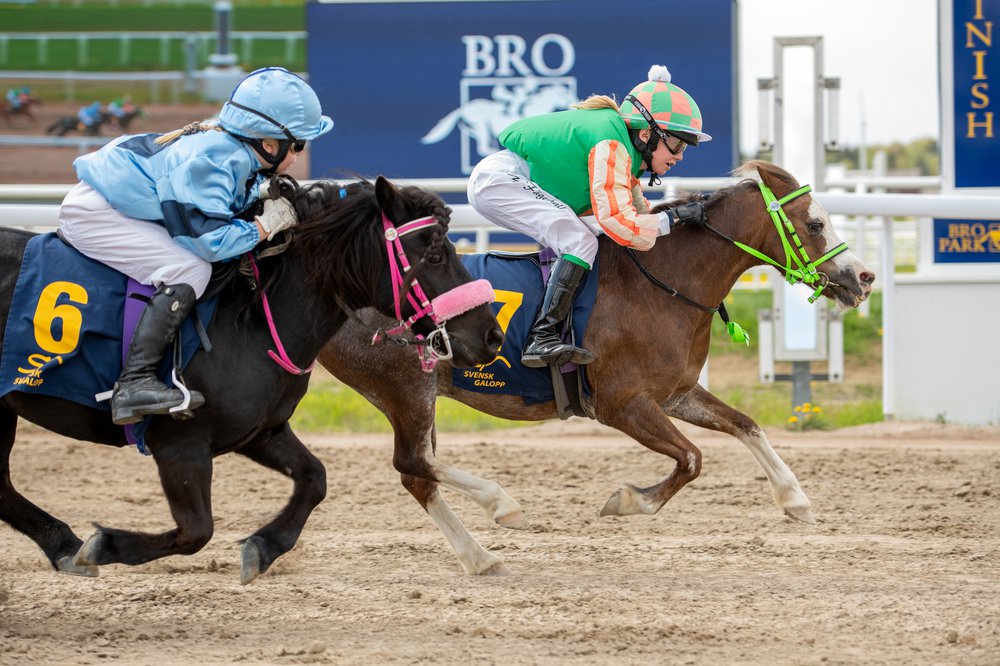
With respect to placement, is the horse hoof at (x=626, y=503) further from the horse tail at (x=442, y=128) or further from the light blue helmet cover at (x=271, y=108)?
the horse tail at (x=442, y=128)

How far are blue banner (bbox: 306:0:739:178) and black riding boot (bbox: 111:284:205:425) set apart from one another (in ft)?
23.7

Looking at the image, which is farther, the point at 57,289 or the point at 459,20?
the point at 459,20

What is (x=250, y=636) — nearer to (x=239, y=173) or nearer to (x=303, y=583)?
(x=303, y=583)

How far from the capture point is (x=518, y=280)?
5508 mm

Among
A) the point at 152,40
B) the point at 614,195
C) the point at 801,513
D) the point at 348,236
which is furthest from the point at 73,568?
the point at 152,40

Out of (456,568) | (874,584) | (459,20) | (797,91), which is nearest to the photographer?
(874,584)

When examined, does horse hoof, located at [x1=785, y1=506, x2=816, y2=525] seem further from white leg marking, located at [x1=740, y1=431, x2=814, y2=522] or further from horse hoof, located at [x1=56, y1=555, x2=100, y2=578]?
horse hoof, located at [x1=56, y1=555, x2=100, y2=578]

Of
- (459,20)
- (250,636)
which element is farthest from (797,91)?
(250,636)

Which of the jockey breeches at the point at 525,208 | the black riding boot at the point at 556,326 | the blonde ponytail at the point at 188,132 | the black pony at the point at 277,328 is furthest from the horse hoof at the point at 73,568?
→ the jockey breeches at the point at 525,208

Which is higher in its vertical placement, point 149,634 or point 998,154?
point 998,154

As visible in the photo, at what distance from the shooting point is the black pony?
4.22 meters

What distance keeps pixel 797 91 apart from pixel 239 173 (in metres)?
5.46

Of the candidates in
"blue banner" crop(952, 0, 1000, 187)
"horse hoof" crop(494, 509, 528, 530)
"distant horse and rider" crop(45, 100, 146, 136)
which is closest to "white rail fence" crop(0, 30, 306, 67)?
"distant horse and rider" crop(45, 100, 146, 136)

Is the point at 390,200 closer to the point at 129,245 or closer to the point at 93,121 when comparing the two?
the point at 129,245
